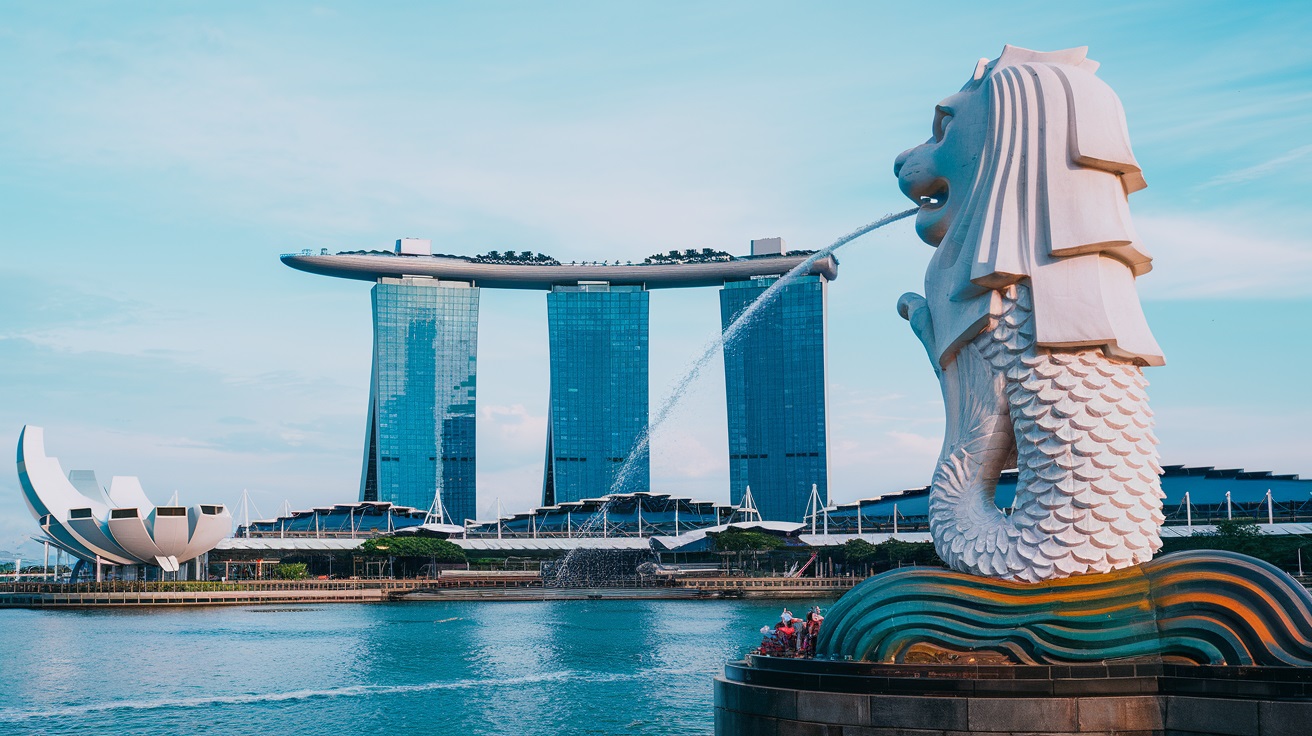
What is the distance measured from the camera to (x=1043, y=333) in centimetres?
1703

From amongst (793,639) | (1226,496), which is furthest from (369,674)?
(1226,496)

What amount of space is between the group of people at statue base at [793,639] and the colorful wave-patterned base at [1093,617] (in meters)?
1.25

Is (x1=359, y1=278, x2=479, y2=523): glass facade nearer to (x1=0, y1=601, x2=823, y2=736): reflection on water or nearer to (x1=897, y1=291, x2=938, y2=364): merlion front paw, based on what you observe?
(x1=0, y1=601, x2=823, y2=736): reflection on water

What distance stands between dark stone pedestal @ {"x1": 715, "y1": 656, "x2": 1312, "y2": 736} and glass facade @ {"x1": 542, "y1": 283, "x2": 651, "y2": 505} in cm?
13530

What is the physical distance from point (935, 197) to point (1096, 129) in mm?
2818

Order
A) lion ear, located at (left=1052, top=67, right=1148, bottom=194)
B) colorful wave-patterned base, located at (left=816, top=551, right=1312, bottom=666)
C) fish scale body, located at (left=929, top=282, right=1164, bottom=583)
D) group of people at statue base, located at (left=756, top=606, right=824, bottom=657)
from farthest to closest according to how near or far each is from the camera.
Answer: group of people at statue base, located at (left=756, top=606, right=824, bottom=657), lion ear, located at (left=1052, top=67, right=1148, bottom=194), fish scale body, located at (left=929, top=282, right=1164, bottom=583), colorful wave-patterned base, located at (left=816, top=551, right=1312, bottom=666)

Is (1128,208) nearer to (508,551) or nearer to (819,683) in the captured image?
(819,683)

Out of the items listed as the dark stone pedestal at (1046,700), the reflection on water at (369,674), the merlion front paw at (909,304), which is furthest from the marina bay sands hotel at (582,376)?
the dark stone pedestal at (1046,700)

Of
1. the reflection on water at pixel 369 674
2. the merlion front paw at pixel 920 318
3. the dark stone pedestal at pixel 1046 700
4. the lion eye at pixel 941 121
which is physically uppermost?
the lion eye at pixel 941 121

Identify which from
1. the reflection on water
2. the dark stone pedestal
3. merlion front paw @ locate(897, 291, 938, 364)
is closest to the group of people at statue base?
the dark stone pedestal

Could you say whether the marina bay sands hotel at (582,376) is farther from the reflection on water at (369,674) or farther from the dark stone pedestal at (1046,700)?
the dark stone pedestal at (1046,700)

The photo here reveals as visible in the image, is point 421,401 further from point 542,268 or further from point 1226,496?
point 1226,496

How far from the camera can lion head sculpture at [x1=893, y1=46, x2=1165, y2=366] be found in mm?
17172

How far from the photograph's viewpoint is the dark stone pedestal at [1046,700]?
14.3m
